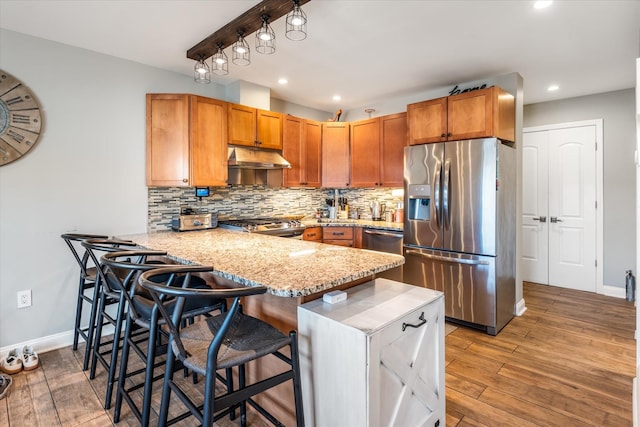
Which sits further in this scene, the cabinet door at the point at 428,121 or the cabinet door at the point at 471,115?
the cabinet door at the point at 428,121

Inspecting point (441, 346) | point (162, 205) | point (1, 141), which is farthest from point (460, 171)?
point (1, 141)

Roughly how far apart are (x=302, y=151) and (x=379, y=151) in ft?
3.23

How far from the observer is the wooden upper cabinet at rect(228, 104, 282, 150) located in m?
3.61

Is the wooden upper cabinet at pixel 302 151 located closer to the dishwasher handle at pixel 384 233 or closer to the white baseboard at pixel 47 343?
the dishwasher handle at pixel 384 233

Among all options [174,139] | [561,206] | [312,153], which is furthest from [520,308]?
[174,139]

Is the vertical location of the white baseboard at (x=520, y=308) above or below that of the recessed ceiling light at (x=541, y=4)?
below

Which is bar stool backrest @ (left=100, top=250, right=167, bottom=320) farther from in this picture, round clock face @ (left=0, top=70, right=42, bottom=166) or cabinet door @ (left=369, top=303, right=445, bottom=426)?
round clock face @ (left=0, top=70, right=42, bottom=166)

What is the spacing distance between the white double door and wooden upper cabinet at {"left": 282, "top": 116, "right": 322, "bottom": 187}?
2937 mm

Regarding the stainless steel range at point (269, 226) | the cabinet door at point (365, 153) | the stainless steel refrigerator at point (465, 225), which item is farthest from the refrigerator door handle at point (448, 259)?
the stainless steel range at point (269, 226)

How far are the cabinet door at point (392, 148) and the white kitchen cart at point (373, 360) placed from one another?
2.57 metres

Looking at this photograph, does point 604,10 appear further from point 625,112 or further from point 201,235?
point 201,235

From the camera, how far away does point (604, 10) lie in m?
2.33

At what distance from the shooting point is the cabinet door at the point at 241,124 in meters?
3.58

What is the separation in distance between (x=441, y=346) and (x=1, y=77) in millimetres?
3557
